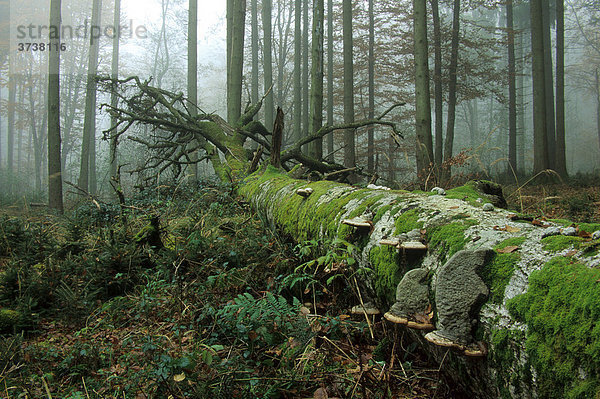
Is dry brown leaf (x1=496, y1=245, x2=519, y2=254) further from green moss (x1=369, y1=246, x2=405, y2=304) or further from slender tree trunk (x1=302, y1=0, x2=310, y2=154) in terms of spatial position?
slender tree trunk (x1=302, y1=0, x2=310, y2=154)

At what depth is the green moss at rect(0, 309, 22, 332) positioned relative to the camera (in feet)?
8.93

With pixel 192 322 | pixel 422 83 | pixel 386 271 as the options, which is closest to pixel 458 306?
pixel 386 271

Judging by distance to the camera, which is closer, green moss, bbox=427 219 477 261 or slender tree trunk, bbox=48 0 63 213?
green moss, bbox=427 219 477 261

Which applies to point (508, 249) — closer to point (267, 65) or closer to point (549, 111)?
point (549, 111)

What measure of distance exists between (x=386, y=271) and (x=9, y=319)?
306 centimetres

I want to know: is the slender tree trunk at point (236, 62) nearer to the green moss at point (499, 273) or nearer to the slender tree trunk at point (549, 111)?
the green moss at point (499, 273)

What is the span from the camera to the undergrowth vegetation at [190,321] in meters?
1.78

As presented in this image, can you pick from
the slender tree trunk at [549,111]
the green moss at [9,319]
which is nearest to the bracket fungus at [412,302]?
the green moss at [9,319]

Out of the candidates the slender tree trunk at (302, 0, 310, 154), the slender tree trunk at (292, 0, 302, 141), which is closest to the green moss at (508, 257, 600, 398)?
the slender tree trunk at (292, 0, 302, 141)

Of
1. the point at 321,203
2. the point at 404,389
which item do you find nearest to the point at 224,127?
the point at 321,203

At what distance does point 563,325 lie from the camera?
1088 mm

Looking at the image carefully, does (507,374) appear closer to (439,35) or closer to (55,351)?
(55,351)

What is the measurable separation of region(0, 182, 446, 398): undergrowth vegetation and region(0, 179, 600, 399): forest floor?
0.01 m

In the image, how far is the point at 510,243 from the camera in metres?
1.48
